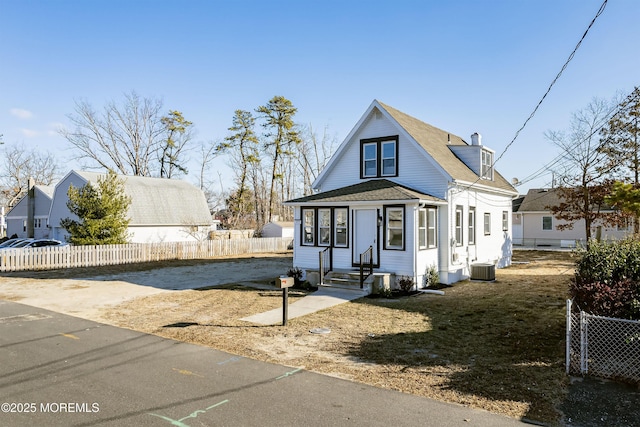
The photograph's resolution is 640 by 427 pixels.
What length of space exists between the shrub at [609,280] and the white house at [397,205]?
6.51 meters

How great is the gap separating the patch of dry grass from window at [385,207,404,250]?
2.26m

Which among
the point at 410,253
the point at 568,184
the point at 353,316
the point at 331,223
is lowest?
the point at 353,316

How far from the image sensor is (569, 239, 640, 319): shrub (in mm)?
6789

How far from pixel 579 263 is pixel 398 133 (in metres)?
10.1

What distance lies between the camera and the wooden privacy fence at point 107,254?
21.1 meters

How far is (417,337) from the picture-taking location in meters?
8.70

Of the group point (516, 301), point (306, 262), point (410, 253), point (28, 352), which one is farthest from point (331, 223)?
point (28, 352)

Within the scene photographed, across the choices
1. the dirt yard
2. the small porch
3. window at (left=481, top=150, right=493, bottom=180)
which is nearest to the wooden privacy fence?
the dirt yard

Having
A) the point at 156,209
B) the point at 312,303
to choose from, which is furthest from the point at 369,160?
the point at 156,209

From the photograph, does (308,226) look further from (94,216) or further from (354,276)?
(94,216)

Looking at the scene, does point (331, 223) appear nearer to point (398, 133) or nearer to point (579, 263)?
point (398, 133)

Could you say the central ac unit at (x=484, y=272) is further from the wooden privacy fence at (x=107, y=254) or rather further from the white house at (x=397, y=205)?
the wooden privacy fence at (x=107, y=254)

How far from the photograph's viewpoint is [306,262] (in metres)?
16.6

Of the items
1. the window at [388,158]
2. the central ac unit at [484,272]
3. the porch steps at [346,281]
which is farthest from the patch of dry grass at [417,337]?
the window at [388,158]
